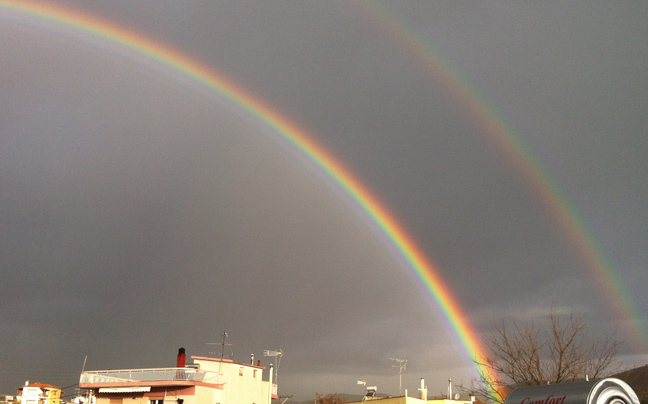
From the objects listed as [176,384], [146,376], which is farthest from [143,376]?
[176,384]

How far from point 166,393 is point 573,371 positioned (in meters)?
33.4

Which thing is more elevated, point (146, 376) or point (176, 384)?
point (146, 376)

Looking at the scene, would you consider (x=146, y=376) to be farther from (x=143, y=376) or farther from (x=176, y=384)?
(x=176, y=384)

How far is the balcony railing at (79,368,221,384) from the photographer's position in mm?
49319

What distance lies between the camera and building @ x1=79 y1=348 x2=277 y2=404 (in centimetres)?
4912

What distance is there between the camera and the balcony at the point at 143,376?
49312 millimetres

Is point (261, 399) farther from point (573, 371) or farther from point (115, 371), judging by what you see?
point (573, 371)

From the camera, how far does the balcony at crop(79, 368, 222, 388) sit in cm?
4931

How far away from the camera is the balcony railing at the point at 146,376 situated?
4932 cm

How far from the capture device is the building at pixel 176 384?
161 feet

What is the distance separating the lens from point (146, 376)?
164ft

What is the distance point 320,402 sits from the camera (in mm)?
125188

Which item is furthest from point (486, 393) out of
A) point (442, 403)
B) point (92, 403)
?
point (92, 403)

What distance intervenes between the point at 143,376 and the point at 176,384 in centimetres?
345
